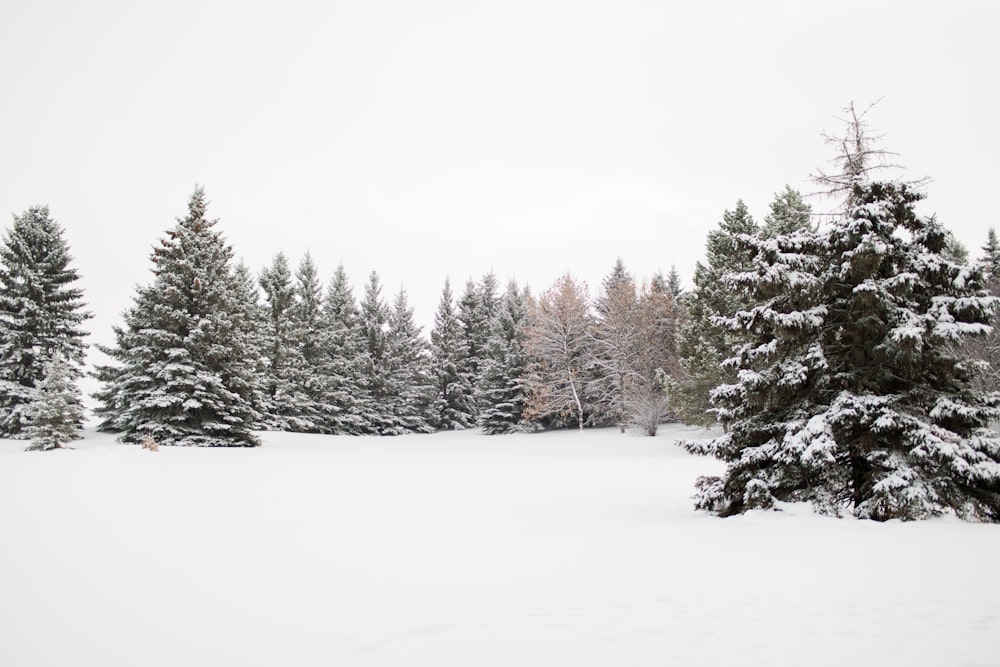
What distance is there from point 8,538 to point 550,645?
7.32 metres

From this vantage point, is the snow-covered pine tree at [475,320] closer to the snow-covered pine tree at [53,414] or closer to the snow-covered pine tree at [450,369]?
the snow-covered pine tree at [450,369]

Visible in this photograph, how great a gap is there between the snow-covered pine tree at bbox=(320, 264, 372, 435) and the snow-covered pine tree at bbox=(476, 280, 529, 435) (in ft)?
30.4

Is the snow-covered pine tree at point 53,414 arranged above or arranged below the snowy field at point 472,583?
above

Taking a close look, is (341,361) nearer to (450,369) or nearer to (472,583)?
(450,369)

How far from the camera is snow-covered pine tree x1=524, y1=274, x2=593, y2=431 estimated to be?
38031 millimetres

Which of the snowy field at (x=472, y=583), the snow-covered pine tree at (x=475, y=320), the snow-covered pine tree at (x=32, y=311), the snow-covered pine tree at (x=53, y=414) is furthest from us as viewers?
the snow-covered pine tree at (x=475, y=320)

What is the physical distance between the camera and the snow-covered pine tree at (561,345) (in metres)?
38.0

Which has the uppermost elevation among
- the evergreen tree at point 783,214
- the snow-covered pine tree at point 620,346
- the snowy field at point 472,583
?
the evergreen tree at point 783,214

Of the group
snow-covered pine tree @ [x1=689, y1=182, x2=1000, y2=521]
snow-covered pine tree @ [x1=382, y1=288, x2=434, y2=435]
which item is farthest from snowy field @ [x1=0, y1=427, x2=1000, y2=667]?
snow-covered pine tree @ [x1=382, y1=288, x2=434, y2=435]

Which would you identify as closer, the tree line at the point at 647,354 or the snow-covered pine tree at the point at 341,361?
the tree line at the point at 647,354

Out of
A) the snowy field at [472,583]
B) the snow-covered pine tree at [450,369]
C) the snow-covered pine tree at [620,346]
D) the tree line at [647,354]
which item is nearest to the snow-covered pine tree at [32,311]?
the tree line at [647,354]

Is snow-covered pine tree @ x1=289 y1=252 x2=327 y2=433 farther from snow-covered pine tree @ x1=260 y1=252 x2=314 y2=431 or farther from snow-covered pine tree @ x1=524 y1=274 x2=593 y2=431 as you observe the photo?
snow-covered pine tree @ x1=524 y1=274 x2=593 y2=431

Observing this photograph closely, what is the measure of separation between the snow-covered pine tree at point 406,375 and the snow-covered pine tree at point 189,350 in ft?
63.6

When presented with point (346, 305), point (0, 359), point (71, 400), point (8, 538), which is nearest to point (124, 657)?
point (8, 538)
